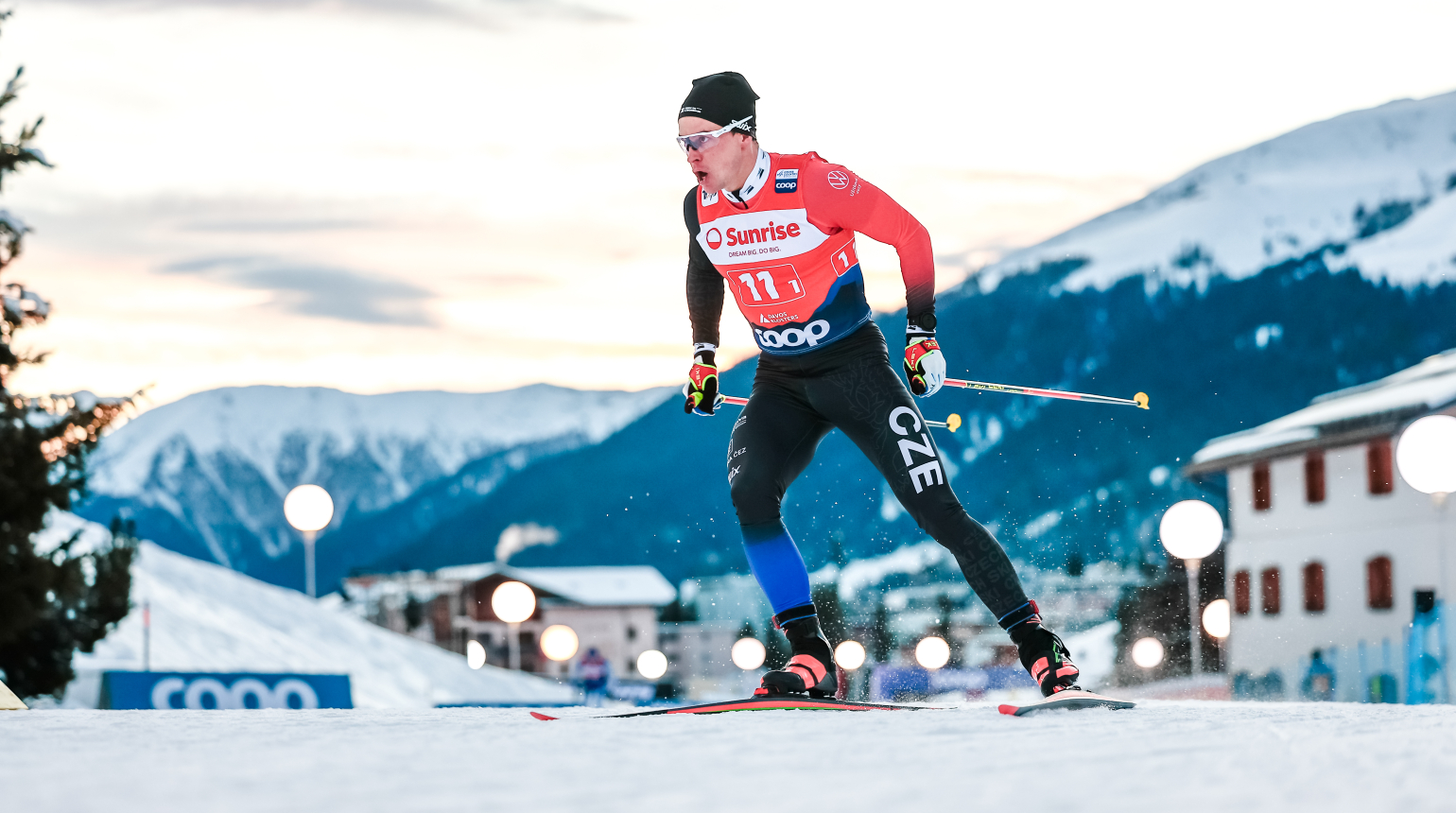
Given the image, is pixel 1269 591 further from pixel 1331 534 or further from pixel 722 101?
pixel 722 101

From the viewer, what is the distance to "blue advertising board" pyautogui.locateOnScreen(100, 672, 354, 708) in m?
10.7

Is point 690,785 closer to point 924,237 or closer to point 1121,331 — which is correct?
point 924,237

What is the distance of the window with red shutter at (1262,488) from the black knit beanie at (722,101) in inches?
1305

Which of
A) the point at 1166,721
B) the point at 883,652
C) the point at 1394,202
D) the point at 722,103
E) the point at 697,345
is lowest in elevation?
the point at 883,652

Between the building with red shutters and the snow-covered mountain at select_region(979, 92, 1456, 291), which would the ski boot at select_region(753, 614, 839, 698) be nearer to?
the building with red shutters

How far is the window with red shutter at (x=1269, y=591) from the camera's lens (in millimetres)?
35062

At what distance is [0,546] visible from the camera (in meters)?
15.9

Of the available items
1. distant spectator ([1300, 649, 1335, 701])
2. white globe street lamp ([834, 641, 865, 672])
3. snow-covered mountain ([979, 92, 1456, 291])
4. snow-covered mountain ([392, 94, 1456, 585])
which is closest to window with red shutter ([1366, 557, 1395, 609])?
distant spectator ([1300, 649, 1335, 701])

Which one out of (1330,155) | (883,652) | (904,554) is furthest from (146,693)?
(1330,155)

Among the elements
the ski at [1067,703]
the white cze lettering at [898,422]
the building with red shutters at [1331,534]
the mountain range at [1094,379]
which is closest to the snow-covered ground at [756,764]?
the ski at [1067,703]

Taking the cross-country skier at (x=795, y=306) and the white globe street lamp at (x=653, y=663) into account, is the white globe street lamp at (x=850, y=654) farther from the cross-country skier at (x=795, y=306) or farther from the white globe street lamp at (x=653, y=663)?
the cross-country skier at (x=795, y=306)

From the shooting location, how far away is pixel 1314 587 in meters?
33.8

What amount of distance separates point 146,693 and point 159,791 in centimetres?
962

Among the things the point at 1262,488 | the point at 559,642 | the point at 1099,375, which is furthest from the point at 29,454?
the point at 1099,375
